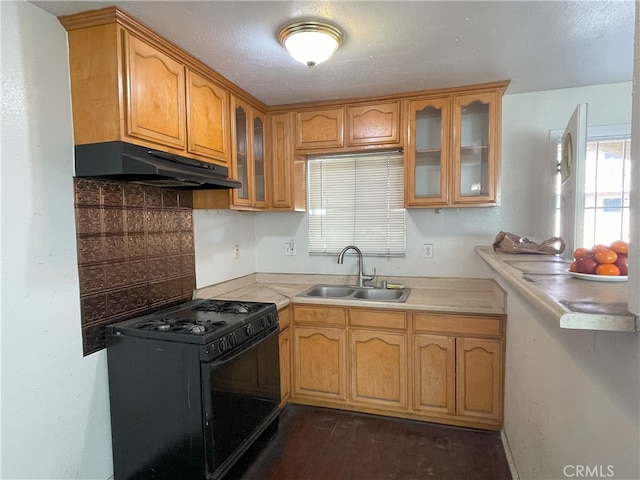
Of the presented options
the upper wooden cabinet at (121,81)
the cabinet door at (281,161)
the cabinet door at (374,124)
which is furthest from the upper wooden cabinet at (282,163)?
the upper wooden cabinet at (121,81)

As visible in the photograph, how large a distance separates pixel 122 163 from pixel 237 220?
1491mm

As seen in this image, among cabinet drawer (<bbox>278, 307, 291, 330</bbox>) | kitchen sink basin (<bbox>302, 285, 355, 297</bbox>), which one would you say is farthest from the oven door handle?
kitchen sink basin (<bbox>302, 285, 355, 297</bbox>)

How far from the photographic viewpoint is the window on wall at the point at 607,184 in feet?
7.97

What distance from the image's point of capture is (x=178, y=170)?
171 cm

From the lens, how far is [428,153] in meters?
2.63

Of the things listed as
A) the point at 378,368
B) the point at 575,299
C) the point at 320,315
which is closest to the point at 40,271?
the point at 320,315

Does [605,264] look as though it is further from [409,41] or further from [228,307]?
[228,307]

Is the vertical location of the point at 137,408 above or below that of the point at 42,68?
below

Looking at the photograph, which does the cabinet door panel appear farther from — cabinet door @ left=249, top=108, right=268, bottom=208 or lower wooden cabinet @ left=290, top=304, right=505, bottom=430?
lower wooden cabinet @ left=290, top=304, right=505, bottom=430

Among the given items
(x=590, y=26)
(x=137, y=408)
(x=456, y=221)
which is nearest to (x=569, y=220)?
(x=456, y=221)

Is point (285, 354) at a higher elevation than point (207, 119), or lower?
lower

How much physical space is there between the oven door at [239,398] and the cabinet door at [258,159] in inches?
41.5

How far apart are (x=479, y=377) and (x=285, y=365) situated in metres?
1.31

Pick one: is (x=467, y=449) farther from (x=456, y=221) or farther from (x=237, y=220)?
(x=237, y=220)
